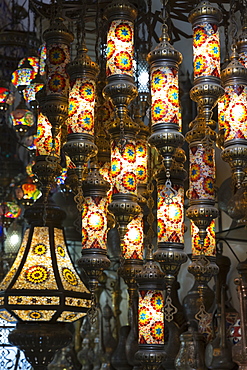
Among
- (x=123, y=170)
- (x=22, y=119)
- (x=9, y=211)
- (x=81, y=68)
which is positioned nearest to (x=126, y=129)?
(x=123, y=170)

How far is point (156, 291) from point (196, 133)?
3.58 feet

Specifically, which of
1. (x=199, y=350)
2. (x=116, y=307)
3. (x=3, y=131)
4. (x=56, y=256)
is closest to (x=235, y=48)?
(x=56, y=256)

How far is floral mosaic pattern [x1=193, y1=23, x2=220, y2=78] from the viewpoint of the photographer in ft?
12.6

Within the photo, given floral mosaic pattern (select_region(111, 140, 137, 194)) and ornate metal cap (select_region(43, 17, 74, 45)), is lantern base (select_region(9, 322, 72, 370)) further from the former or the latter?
ornate metal cap (select_region(43, 17, 74, 45))

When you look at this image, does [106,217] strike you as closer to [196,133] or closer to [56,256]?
[56,256]

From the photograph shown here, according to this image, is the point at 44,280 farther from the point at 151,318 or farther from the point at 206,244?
the point at 206,244

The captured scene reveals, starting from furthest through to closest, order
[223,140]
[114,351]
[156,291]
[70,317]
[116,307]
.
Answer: [116,307] < [114,351] < [156,291] < [70,317] < [223,140]

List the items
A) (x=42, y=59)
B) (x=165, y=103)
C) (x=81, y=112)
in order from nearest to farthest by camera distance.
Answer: (x=165, y=103)
(x=81, y=112)
(x=42, y=59)

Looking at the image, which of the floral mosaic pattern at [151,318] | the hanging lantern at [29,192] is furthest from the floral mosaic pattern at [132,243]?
the hanging lantern at [29,192]

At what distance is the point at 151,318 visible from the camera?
4.54 m

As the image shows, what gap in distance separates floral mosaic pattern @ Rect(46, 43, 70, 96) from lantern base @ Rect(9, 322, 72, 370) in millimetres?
1454

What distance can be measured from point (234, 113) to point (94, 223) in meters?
1.15

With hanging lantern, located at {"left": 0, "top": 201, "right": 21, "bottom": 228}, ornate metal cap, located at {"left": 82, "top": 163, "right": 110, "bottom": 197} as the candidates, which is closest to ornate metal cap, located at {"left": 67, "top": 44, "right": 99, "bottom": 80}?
ornate metal cap, located at {"left": 82, "top": 163, "right": 110, "bottom": 197}

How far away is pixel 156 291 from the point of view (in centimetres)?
462
